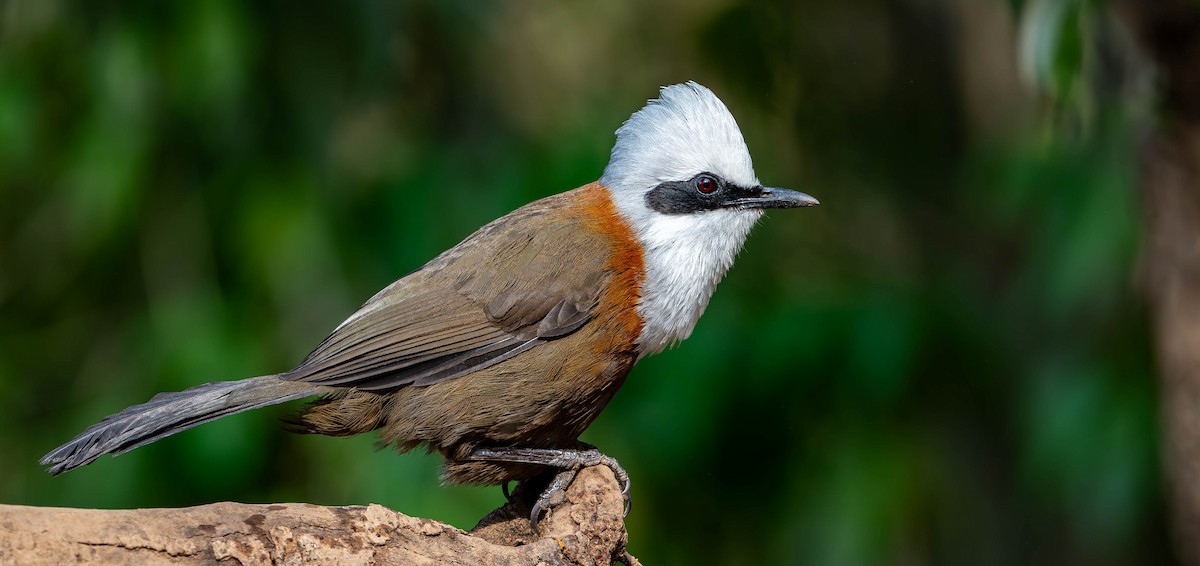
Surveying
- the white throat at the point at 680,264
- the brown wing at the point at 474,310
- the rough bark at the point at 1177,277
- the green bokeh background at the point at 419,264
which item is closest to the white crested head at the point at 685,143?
the white throat at the point at 680,264

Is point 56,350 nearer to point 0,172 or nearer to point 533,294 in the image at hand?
point 0,172

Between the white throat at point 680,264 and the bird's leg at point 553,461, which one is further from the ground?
the white throat at point 680,264

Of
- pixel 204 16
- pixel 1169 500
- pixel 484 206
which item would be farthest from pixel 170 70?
pixel 1169 500

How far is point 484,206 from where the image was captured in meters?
6.04

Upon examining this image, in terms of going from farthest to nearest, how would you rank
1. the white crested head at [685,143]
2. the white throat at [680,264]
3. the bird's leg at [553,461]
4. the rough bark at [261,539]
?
1. the white crested head at [685,143]
2. the white throat at [680,264]
3. the bird's leg at [553,461]
4. the rough bark at [261,539]

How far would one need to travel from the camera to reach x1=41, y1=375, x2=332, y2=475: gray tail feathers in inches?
134

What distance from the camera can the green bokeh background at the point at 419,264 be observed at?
18.8ft

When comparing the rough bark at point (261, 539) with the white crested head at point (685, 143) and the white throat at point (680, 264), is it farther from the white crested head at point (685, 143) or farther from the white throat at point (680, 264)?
the white crested head at point (685, 143)

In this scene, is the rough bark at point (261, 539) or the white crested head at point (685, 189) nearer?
the rough bark at point (261, 539)

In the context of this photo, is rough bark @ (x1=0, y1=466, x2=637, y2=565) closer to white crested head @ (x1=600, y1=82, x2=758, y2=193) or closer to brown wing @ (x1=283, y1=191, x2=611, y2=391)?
brown wing @ (x1=283, y1=191, x2=611, y2=391)

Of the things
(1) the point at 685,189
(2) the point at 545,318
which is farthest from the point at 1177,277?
(2) the point at 545,318

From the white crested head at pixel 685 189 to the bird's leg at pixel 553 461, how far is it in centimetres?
42

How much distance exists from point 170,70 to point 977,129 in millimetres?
4811

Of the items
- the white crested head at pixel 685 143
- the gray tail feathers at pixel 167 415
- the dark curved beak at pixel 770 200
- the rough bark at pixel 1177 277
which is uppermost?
the white crested head at pixel 685 143
